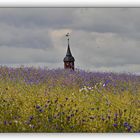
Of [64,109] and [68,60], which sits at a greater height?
[68,60]

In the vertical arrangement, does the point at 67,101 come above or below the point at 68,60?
below

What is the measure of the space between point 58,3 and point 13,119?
116 centimetres

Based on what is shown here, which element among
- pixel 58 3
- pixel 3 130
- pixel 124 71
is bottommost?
pixel 3 130

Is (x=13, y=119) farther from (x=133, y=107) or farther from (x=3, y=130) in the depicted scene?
(x=133, y=107)

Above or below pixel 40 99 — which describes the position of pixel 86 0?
above

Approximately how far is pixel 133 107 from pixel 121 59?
462mm

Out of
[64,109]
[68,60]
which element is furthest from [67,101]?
[68,60]

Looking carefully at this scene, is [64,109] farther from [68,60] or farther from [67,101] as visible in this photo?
[68,60]

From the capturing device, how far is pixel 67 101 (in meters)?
9.02

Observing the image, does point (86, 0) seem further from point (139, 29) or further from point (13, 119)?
point (13, 119)

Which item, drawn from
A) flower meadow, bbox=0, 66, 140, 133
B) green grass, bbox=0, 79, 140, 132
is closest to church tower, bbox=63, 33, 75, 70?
flower meadow, bbox=0, 66, 140, 133

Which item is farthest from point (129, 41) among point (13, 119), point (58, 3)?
point (13, 119)

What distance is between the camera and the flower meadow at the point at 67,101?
8922 mm

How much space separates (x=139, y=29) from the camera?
8969 mm
